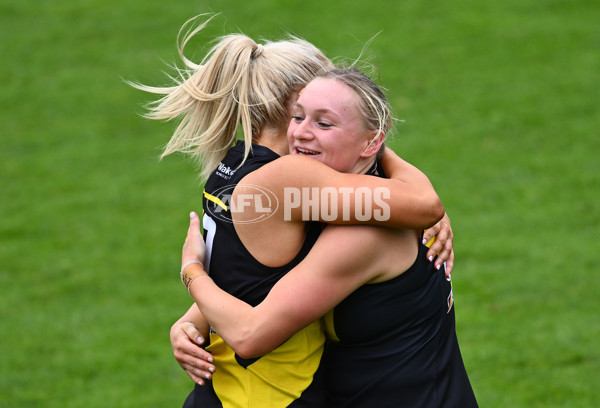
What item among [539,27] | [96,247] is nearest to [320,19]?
[539,27]

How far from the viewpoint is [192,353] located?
3.01 m

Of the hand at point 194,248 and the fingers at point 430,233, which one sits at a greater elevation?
the fingers at point 430,233

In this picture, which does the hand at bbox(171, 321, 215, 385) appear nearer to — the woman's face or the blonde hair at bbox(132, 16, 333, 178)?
the blonde hair at bbox(132, 16, 333, 178)

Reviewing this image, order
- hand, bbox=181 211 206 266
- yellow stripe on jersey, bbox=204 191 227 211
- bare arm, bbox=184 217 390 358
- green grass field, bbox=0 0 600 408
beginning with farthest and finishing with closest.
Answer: green grass field, bbox=0 0 600 408 → hand, bbox=181 211 206 266 → yellow stripe on jersey, bbox=204 191 227 211 → bare arm, bbox=184 217 390 358

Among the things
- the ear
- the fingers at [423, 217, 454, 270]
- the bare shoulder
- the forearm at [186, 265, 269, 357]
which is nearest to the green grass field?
the fingers at [423, 217, 454, 270]

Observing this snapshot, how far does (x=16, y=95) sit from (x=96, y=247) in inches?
190

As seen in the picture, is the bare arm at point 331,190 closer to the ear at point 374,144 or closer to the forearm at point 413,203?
the forearm at point 413,203

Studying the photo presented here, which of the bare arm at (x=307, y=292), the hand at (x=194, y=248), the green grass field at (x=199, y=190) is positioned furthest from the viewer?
the green grass field at (x=199, y=190)

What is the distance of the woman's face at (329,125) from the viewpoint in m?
2.84

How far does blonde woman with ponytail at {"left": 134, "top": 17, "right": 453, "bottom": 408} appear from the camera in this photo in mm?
2758

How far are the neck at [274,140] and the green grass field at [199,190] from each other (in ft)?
11.9

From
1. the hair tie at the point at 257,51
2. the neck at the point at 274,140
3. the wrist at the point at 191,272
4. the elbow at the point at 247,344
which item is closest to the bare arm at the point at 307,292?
the elbow at the point at 247,344

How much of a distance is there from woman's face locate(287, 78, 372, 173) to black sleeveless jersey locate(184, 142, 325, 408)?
0.55 feet

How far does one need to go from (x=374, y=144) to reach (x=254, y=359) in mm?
882
